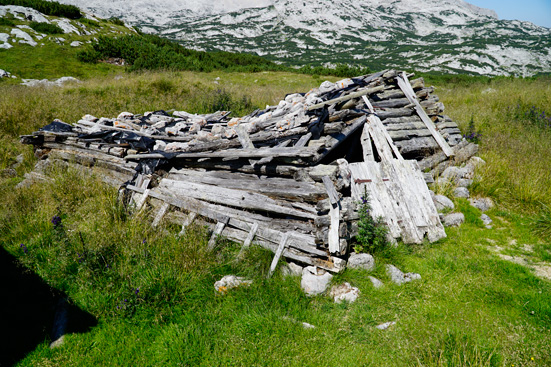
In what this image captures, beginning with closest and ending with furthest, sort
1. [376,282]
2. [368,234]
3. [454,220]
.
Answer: [376,282], [368,234], [454,220]

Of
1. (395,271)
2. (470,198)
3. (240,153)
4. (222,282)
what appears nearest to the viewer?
(222,282)

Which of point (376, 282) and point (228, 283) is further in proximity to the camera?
point (376, 282)

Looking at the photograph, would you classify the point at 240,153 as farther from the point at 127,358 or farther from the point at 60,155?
the point at 60,155

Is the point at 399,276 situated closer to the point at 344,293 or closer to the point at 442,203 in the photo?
the point at 344,293

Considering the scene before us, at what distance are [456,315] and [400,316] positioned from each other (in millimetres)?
743

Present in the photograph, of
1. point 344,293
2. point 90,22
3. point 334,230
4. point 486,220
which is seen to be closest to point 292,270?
point 344,293

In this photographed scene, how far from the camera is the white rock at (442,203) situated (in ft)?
22.4

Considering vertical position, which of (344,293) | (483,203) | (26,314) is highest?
(483,203)

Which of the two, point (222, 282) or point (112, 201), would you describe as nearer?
point (222, 282)

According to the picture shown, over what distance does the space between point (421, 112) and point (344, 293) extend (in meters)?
6.89

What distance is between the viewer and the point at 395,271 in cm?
473

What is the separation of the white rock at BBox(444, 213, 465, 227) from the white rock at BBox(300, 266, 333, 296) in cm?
364

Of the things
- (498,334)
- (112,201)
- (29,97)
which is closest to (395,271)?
(498,334)

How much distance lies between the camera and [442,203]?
6.88 metres
